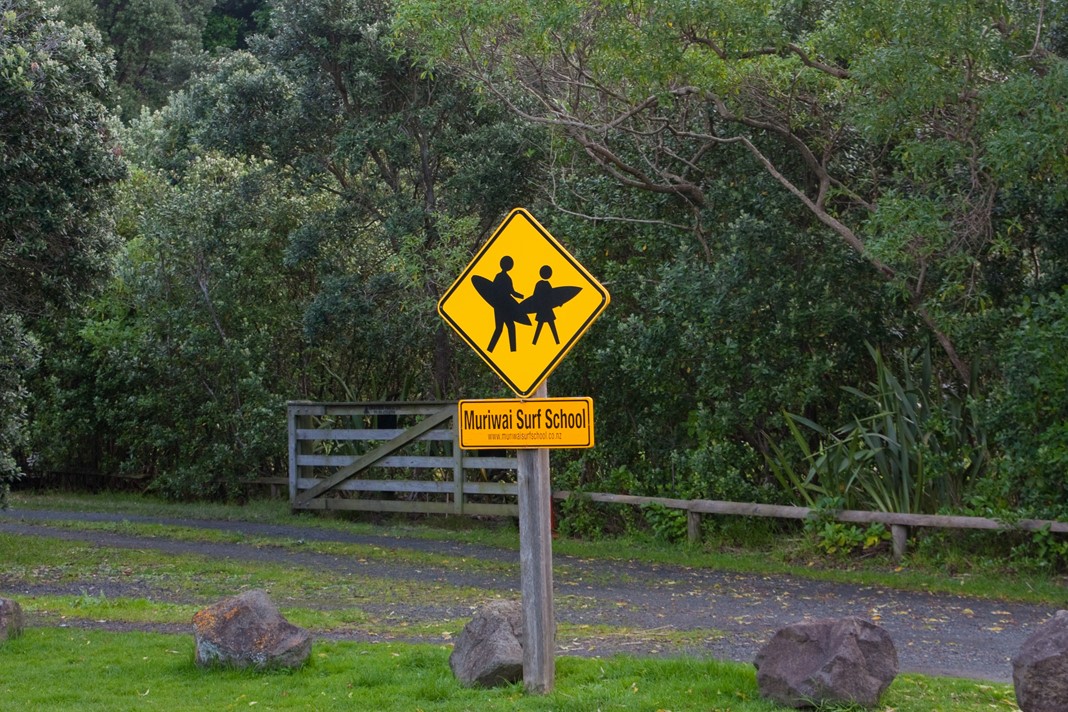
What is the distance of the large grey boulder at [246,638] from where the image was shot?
303 inches

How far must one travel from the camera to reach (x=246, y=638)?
774 centimetres

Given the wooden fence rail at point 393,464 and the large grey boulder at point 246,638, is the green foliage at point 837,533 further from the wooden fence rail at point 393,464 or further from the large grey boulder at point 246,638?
the large grey boulder at point 246,638

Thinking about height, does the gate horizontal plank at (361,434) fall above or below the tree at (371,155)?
below

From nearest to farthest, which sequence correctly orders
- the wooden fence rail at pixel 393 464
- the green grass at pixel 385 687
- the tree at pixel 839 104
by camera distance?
the green grass at pixel 385 687, the tree at pixel 839 104, the wooden fence rail at pixel 393 464

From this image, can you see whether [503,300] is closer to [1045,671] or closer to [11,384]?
[1045,671]

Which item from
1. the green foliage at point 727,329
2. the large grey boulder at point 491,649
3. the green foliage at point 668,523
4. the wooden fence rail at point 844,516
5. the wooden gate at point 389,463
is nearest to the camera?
the large grey boulder at point 491,649

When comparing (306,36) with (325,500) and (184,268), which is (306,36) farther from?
(325,500)

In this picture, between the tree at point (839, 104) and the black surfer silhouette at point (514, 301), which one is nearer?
the black surfer silhouette at point (514, 301)

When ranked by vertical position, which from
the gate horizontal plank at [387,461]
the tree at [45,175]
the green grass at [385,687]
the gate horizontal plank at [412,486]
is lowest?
the green grass at [385,687]

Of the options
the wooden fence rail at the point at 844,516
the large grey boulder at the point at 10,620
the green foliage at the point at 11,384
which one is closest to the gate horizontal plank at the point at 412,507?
the wooden fence rail at the point at 844,516

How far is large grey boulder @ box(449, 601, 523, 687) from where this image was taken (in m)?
7.28

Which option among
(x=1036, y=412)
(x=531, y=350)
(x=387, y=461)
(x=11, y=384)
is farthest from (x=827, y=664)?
(x=387, y=461)

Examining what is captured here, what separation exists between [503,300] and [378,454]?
1053 cm

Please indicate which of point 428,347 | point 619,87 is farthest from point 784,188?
point 428,347
